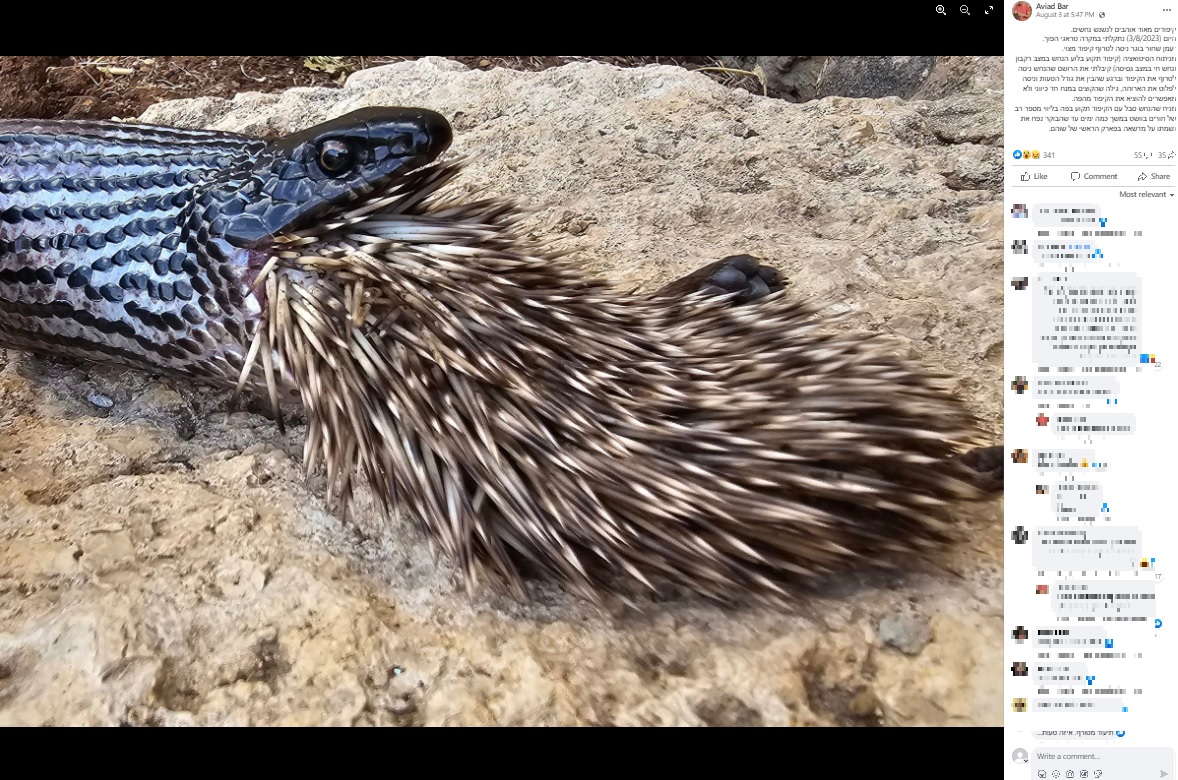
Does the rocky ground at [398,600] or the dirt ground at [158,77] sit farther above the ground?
the dirt ground at [158,77]

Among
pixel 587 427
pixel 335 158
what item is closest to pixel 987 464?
pixel 587 427

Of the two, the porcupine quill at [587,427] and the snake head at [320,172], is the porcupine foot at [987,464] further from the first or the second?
the snake head at [320,172]

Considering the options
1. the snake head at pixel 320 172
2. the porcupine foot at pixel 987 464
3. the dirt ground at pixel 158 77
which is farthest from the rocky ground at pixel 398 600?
the dirt ground at pixel 158 77

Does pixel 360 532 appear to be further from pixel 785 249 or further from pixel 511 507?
pixel 785 249

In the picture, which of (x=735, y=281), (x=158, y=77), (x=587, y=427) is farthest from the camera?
(x=158, y=77)

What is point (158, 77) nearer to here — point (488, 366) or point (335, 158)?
point (335, 158)
